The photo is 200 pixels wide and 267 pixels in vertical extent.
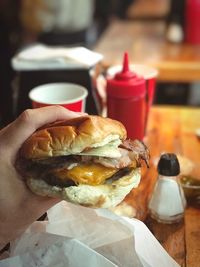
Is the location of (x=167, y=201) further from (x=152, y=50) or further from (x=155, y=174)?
(x=152, y=50)

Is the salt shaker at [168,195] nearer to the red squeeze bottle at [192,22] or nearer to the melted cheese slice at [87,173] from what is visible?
the melted cheese slice at [87,173]

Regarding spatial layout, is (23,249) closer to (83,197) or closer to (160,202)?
(83,197)

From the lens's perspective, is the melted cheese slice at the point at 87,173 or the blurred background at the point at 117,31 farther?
the blurred background at the point at 117,31

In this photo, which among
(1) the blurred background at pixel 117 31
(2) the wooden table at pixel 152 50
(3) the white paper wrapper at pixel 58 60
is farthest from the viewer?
(1) the blurred background at pixel 117 31

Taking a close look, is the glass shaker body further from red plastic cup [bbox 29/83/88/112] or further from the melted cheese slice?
red plastic cup [bbox 29/83/88/112]

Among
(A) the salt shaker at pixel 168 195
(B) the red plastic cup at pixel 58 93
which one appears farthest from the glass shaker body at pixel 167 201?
(B) the red plastic cup at pixel 58 93

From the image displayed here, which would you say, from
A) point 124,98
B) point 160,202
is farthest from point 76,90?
point 160,202

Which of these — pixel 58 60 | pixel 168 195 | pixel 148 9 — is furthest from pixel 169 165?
pixel 148 9
